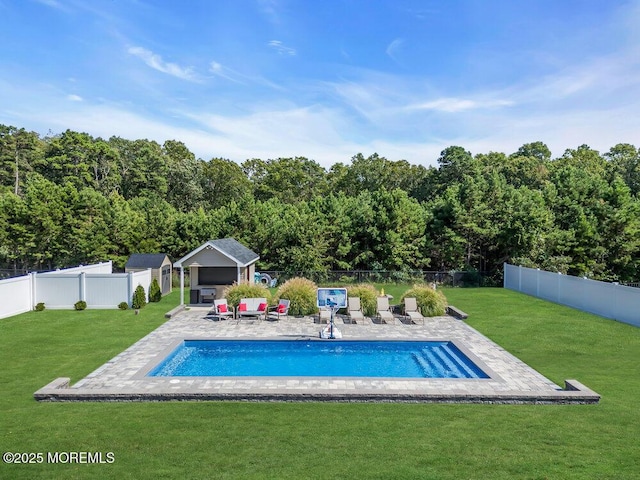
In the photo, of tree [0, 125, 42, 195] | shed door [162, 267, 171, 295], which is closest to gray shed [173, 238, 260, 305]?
shed door [162, 267, 171, 295]

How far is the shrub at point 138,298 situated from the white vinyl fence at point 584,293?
1901cm

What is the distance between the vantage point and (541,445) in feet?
23.4

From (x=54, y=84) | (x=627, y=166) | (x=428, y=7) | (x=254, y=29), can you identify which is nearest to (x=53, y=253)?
(x=54, y=84)

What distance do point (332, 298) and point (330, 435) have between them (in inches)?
376

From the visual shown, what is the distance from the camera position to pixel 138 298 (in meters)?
20.5

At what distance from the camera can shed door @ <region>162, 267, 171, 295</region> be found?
25.4m

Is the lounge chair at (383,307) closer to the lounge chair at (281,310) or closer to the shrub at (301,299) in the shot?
the shrub at (301,299)

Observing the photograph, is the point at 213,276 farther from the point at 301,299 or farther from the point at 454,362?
the point at 454,362

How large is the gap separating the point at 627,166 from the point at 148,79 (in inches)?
2105

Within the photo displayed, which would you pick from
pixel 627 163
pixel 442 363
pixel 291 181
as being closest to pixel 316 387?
pixel 442 363

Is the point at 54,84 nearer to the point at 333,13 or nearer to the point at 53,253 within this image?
the point at 53,253

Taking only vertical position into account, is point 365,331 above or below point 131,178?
below

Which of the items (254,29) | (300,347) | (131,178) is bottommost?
(300,347)

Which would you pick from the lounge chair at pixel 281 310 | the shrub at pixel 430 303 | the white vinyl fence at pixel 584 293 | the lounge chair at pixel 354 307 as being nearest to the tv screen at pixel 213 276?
the lounge chair at pixel 281 310
